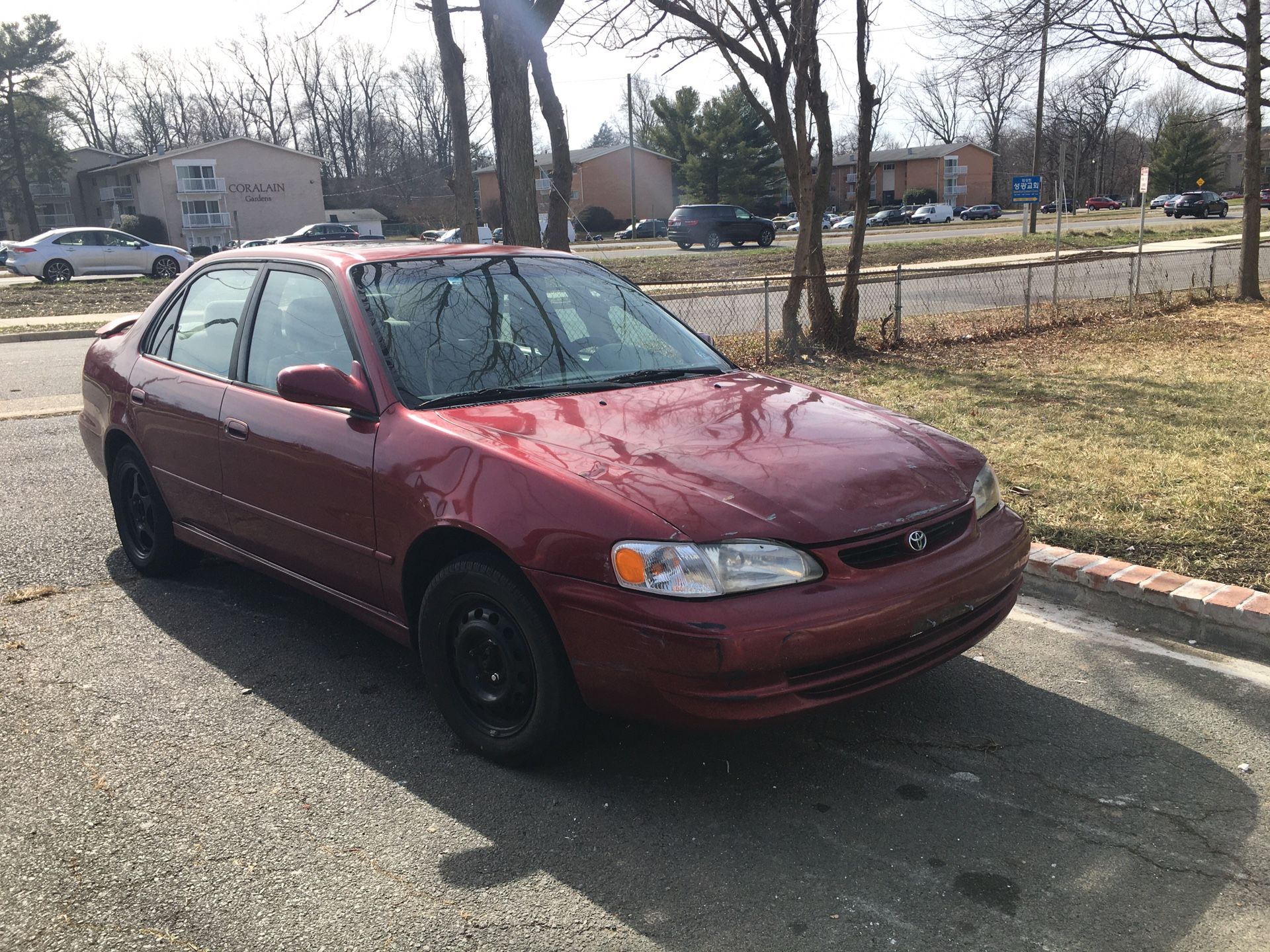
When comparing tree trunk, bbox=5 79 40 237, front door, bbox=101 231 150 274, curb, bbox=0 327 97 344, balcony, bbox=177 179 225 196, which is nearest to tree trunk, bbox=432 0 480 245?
curb, bbox=0 327 97 344

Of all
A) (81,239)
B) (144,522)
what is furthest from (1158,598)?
(81,239)

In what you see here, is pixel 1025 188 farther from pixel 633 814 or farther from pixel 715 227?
pixel 633 814

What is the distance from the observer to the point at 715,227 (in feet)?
131

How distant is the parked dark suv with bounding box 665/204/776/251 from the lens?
1576 inches

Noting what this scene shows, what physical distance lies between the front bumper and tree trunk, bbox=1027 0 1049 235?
1544 centimetres

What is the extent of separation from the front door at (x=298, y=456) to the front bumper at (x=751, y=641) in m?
0.97

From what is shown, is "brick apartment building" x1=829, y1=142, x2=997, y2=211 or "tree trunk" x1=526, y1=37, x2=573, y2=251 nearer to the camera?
"tree trunk" x1=526, y1=37, x2=573, y2=251

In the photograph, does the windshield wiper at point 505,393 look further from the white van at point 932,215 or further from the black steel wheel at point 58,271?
the white van at point 932,215

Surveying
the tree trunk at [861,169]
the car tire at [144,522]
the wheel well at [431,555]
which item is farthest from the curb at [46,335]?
the wheel well at [431,555]

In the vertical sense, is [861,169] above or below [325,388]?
above

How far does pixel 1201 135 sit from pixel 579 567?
88067mm

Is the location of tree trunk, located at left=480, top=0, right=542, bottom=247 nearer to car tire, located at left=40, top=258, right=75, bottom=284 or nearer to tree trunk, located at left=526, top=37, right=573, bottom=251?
tree trunk, located at left=526, top=37, right=573, bottom=251

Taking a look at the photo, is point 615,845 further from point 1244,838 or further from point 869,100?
point 869,100

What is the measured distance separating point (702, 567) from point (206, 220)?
6917cm
